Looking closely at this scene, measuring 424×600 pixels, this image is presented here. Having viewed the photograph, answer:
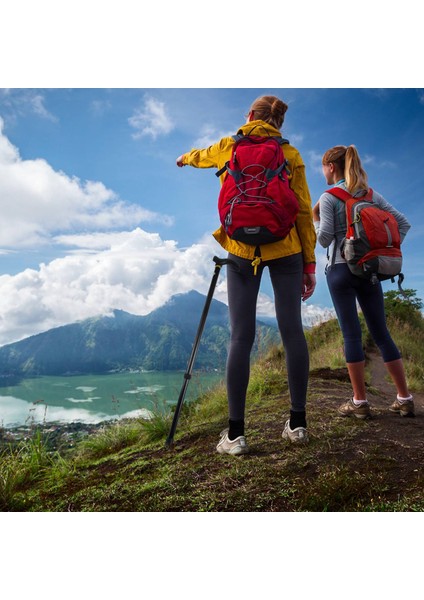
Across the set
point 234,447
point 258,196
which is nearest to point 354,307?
point 258,196

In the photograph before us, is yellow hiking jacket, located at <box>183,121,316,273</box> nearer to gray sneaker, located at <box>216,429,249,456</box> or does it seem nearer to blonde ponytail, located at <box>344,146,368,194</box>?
blonde ponytail, located at <box>344,146,368,194</box>

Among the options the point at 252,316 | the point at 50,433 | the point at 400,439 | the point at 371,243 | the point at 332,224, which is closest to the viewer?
the point at 252,316

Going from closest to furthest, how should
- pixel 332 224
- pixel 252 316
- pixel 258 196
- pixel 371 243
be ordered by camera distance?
pixel 258 196
pixel 252 316
pixel 371 243
pixel 332 224

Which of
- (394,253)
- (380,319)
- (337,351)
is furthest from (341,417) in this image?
(337,351)

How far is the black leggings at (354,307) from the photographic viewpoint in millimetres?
3742

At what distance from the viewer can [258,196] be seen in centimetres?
281

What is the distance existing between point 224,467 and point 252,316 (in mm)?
1014

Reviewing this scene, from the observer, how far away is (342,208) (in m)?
3.77

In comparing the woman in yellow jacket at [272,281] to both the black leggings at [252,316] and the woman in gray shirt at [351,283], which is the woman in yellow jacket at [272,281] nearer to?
the black leggings at [252,316]

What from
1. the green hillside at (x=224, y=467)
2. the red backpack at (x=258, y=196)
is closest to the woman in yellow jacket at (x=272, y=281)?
the red backpack at (x=258, y=196)

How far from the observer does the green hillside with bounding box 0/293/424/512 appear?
249cm

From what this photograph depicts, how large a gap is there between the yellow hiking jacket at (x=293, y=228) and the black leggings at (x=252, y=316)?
7 cm

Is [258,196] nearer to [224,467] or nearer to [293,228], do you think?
[293,228]

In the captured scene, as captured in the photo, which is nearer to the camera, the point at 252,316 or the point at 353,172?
the point at 252,316
